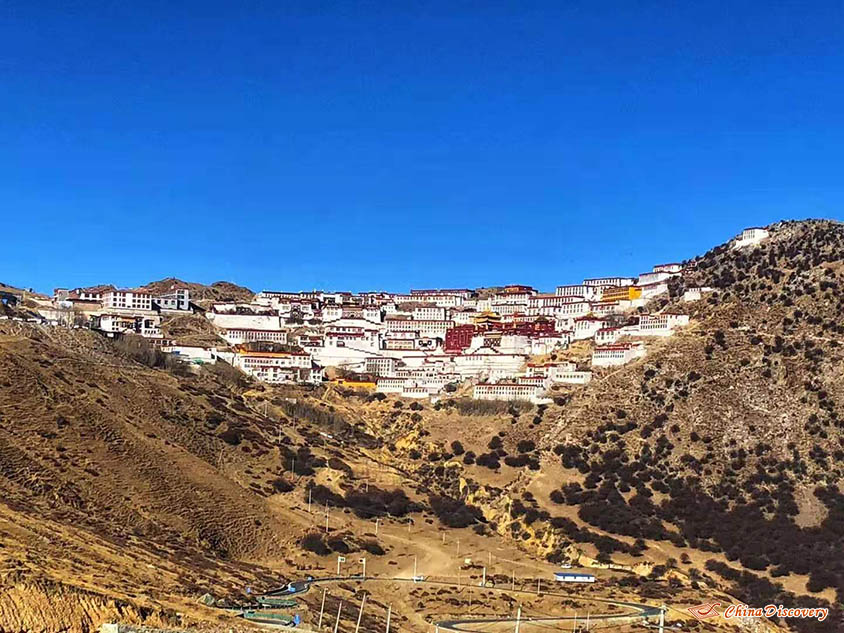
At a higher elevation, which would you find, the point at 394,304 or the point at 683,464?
the point at 394,304

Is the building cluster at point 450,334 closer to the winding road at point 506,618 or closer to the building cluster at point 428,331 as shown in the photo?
the building cluster at point 428,331

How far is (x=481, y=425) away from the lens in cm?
7719

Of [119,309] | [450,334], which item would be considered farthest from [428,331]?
[119,309]

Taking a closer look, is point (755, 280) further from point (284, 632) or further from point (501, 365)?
point (284, 632)

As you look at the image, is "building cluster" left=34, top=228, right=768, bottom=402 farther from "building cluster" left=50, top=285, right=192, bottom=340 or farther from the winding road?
the winding road

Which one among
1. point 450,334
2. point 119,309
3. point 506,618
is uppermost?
point 119,309

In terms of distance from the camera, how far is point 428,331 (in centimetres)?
10994

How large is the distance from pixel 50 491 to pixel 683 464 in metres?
41.5

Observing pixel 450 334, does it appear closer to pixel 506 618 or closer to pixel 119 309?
pixel 119 309

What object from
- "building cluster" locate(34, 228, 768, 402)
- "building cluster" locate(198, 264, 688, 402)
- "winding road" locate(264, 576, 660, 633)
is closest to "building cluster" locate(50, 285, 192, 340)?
"building cluster" locate(34, 228, 768, 402)

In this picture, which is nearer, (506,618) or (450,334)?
(506,618)

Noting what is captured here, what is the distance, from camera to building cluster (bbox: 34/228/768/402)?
86.9 meters

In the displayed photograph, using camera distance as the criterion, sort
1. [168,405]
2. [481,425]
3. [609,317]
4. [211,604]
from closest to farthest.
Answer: [211,604], [168,405], [481,425], [609,317]

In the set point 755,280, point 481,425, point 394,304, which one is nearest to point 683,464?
point 481,425
